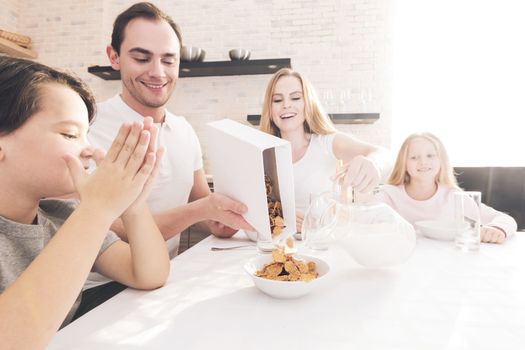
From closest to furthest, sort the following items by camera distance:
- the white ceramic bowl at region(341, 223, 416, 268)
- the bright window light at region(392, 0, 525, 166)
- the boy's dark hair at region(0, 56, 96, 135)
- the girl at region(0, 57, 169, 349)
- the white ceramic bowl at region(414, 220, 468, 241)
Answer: the girl at region(0, 57, 169, 349) → the boy's dark hair at region(0, 56, 96, 135) → the white ceramic bowl at region(341, 223, 416, 268) → the white ceramic bowl at region(414, 220, 468, 241) → the bright window light at region(392, 0, 525, 166)

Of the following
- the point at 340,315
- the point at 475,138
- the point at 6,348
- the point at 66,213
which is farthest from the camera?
the point at 475,138

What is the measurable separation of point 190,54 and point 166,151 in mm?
2470

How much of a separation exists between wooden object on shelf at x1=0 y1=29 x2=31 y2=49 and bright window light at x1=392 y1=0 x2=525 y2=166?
429cm

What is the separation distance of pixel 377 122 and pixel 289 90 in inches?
85.9

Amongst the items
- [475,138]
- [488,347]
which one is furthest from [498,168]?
[488,347]

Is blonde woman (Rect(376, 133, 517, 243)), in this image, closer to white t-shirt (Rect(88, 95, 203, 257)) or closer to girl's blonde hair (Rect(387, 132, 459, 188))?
girl's blonde hair (Rect(387, 132, 459, 188))

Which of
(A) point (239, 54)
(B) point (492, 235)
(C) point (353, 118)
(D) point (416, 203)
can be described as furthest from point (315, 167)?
(A) point (239, 54)

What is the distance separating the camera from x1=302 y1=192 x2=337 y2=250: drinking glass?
96 cm

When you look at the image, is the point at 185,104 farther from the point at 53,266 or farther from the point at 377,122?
the point at 53,266

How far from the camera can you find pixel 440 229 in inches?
48.5

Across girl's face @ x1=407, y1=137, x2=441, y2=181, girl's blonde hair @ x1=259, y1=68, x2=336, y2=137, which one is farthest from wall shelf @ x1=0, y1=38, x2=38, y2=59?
Result: girl's face @ x1=407, y1=137, x2=441, y2=181

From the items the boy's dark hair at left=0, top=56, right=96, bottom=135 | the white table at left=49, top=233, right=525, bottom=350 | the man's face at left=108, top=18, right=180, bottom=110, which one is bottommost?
the white table at left=49, top=233, right=525, bottom=350

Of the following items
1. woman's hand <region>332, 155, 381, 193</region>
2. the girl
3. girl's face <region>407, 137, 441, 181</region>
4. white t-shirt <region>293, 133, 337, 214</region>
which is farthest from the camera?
girl's face <region>407, 137, 441, 181</region>

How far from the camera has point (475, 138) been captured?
12.0 ft
